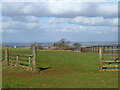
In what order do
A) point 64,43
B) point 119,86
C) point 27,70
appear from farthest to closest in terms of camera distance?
point 64,43 < point 27,70 < point 119,86

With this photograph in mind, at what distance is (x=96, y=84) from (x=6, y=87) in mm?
4252

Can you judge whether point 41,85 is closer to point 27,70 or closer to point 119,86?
point 119,86

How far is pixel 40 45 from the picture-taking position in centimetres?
5231

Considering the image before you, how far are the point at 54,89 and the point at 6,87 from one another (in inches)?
89.6

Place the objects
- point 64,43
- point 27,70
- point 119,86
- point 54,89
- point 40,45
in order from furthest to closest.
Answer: point 64,43, point 40,45, point 27,70, point 119,86, point 54,89

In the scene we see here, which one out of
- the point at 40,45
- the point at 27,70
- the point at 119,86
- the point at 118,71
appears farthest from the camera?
the point at 40,45

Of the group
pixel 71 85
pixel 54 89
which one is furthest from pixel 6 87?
pixel 71 85

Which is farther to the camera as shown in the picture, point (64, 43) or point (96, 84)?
point (64, 43)

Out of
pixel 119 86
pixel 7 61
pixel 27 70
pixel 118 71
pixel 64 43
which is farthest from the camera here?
pixel 64 43

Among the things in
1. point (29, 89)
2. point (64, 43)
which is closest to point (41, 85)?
point (29, 89)

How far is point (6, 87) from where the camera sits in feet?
30.9

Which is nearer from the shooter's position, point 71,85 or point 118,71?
point 71,85

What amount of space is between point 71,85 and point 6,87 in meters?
3.01

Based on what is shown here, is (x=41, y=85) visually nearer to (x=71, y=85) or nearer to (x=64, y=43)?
(x=71, y=85)
